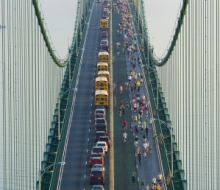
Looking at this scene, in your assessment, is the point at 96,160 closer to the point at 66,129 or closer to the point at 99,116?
the point at 66,129

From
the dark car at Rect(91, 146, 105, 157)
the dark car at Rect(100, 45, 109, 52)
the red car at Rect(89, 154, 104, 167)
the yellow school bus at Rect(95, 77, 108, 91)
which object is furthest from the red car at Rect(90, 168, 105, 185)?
the dark car at Rect(100, 45, 109, 52)

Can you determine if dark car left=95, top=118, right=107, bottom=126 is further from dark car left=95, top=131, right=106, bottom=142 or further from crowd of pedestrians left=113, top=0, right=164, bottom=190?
dark car left=95, top=131, right=106, bottom=142

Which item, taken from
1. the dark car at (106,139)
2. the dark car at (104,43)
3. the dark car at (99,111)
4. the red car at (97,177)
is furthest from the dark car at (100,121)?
the dark car at (104,43)

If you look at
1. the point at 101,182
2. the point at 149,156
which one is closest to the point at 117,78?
the point at 149,156

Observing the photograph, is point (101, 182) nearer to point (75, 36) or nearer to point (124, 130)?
point (124, 130)

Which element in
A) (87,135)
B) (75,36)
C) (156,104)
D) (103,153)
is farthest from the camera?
(75,36)

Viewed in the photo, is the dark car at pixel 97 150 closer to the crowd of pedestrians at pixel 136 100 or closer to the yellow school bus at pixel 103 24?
the crowd of pedestrians at pixel 136 100
